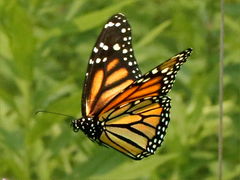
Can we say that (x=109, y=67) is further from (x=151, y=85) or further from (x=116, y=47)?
(x=151, y=85)

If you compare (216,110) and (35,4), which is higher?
(35,4)

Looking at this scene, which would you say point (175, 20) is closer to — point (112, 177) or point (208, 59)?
point (208, 59)

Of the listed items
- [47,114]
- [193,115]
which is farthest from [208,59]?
[47,114]

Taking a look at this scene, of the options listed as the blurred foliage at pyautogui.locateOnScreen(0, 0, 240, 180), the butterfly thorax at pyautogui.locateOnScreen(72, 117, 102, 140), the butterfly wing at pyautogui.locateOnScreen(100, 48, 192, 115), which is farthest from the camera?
the blurred foliage at pyautogui.locateOnScreen(0, 0, 240, 180)

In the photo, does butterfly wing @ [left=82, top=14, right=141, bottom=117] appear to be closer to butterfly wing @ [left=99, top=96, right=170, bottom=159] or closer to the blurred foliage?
butterfly wing @ [left=99, top=96, right=170, bottom=159]

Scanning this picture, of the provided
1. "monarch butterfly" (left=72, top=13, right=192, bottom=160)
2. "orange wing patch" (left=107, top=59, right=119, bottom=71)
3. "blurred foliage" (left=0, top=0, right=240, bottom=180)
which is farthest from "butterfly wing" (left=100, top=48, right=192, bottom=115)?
"blurred foliage" (left=0, top=0, right=240, bottom=180)

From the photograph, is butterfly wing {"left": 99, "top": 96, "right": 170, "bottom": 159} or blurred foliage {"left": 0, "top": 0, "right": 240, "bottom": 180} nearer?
butterfly wing {"left": 99, "top": 96, "right": 170, "bottom": 159}

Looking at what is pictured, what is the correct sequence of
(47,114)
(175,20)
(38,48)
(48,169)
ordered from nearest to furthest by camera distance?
(47,114) < (38,48) < (48,169) < (175,20)

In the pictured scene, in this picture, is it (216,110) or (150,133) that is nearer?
(150,133)
